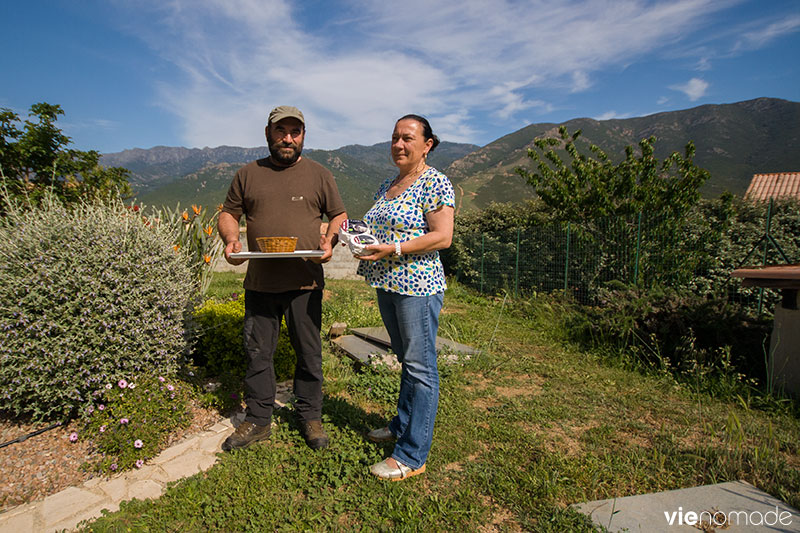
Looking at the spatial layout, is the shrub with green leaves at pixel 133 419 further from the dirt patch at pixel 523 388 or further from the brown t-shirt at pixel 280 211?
the dirt patch at pixel 523 388

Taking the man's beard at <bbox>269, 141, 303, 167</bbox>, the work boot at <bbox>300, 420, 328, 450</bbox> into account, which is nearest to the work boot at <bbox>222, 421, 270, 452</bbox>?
the work boot at <bbox>300, 420, 328, 450</bbox>

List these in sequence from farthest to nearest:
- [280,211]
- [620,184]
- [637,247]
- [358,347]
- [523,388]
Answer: [620,184], [637,247], [358,347], [523,388], [280,211]

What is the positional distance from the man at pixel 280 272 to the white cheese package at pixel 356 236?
1.32ft

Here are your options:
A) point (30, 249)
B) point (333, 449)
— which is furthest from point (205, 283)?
point (333, 449)

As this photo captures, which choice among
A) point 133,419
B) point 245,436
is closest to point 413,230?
point 245,436

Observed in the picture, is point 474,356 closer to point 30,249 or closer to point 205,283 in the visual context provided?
point 205,283

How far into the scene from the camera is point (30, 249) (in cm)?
259

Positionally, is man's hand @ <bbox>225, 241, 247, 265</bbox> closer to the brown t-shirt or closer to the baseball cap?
the brown t-shirt

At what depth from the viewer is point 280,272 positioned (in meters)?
2.42

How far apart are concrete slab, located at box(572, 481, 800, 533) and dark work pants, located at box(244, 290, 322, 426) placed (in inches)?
63.1

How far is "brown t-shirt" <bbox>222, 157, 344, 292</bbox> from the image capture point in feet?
7.98

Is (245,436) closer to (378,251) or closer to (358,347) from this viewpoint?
(378,251)

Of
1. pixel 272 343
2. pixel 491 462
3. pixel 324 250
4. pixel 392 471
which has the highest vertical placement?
pixel 324 250

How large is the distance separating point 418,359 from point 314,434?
36.4 inches
